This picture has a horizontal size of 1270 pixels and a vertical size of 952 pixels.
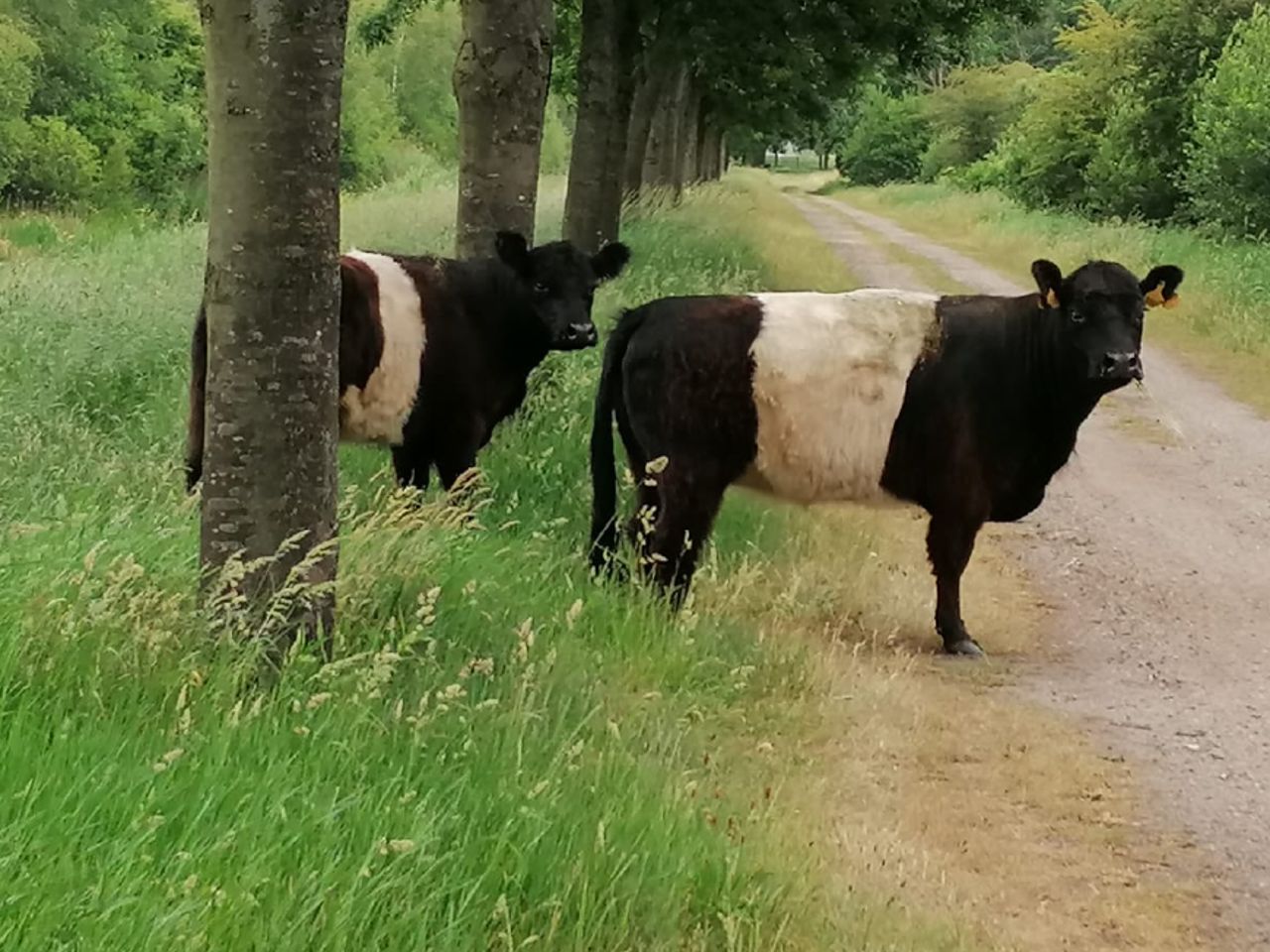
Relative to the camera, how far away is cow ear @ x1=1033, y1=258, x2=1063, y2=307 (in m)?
8.39

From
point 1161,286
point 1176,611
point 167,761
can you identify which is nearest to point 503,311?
point 1161,286

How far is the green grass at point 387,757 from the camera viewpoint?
10.3ft

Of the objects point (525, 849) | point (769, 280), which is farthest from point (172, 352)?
point (769, 280)

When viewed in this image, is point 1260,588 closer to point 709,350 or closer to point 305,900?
point 709,350

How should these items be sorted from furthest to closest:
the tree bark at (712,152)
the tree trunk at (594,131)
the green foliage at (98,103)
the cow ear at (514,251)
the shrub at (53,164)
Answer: the tree bark at (712,152)
the shrub at (53,164)
the green foliage at (98,103)
the tree trunk at (594,131)
the cow ear at (514,251)

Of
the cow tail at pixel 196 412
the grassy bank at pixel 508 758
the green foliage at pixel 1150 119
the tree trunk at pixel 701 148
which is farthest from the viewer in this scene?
the tree trunk at pixel 701 148

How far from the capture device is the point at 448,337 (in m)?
9.13

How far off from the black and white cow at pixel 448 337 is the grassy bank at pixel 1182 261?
409 inches

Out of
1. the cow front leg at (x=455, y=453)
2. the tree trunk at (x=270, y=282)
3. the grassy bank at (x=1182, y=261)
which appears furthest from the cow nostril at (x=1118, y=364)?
the grassy bank at (x=1182, y=261)

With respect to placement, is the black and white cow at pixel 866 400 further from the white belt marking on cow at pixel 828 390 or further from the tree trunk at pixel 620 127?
the tree trunk at pixel 620 127

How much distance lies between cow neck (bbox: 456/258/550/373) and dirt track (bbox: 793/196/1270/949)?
3.17 meters

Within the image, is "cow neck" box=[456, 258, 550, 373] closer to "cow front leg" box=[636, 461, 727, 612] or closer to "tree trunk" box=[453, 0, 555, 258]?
"tree trunk" box=[453, 0, 555, 258]

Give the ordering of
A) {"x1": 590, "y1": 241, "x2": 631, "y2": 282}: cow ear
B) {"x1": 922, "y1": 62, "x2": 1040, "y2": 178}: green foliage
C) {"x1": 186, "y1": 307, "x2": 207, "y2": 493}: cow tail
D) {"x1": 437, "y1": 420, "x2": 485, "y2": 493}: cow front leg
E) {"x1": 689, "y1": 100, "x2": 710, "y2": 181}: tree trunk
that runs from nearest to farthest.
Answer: {"x1": 186, "y1": 307, "x2": 207, "y2": 493}: cow tail < {"x1": 437, "y1": 420, "x2": 485, "y2": 493}: cow front leg < {"x1": 590, "y1": 241, "x2": 631, "y2": 282}: cow ear < {"x1": 689, "y1": 100, "x2": 710, "y2": 181}: tree trunk < {"x1": 922, "y1": 62, "x2": 1040, "y2": 178}: green foliage

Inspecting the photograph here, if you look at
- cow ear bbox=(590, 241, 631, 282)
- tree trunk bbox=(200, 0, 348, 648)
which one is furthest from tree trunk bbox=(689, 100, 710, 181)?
tree trunk bbox=(200, 0, 348, 648)
